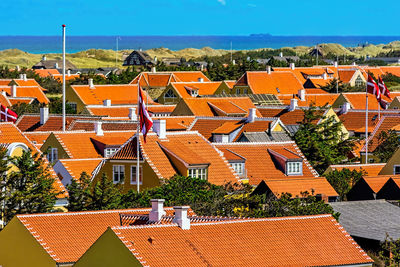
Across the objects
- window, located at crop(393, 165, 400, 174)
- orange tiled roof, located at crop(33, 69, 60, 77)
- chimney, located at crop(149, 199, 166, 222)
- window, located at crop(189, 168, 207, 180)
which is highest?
orange tiled roof, located at crop(33, 69, 60, 77)

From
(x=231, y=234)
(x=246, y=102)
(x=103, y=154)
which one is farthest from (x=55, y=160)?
(x=246, y=102)

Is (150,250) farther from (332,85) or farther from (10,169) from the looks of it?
(332,85)

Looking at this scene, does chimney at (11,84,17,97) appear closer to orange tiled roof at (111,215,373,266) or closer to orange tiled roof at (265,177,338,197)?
orange tiled roof at (265,177,338,197)

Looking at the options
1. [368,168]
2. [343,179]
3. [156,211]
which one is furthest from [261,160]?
[156,211]

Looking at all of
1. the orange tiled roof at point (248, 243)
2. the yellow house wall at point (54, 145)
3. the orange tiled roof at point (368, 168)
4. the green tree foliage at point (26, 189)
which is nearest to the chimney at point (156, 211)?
the orange tiled roof at point (248, 243)

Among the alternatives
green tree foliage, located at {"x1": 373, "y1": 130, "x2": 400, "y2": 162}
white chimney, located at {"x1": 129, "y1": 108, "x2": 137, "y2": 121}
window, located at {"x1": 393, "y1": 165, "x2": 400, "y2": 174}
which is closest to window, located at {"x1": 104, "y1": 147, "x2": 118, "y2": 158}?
window, located at {"x1": 393, "y1": 165, "x2": 400, "y2": 174}

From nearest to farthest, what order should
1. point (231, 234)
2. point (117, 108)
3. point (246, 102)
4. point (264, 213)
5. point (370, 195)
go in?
point (231, 234)
point (264, 213)
point (370, 195)
point (117, 108)
point (246, 102)

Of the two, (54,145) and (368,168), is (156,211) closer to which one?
(54,145)
